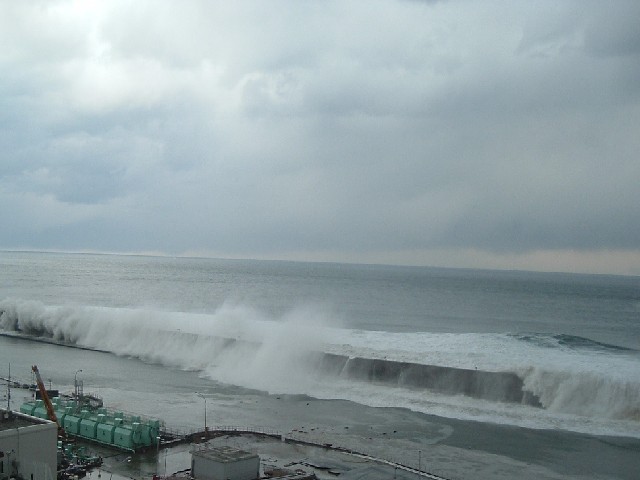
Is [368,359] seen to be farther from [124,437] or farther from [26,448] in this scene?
[26,448]

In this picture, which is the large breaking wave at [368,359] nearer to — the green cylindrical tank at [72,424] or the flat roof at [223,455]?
the green cylindrical tank at [72,424]

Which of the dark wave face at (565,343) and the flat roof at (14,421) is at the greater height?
the flat roof at (14,421)

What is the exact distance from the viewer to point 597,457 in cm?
3259

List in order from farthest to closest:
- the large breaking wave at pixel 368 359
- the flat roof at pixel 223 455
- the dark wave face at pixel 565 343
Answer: the dark wave face at pixel 565 343 → the large breaking wave at pixel 368 359 → the flat roof at pixel 223 455

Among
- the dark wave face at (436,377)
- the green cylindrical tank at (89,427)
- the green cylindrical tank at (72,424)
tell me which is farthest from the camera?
the dark wave face at (436,377)

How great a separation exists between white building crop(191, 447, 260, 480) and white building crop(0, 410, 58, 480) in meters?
5.22

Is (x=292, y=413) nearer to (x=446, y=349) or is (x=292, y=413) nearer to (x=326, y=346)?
(x=326, y=346)

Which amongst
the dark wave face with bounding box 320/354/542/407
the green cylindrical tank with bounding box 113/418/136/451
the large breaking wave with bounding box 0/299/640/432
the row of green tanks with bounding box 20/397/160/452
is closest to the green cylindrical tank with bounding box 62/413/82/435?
the row of green tanks with bounding box 20/397/160/452

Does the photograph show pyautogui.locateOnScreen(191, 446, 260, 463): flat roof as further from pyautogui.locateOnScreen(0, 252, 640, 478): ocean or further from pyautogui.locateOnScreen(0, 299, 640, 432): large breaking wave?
pyautogui.locateOnScreen(0, 299, 640, 432): large breaking wave

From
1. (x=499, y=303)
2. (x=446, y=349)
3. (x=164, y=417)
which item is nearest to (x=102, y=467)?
(x=164, y=417)

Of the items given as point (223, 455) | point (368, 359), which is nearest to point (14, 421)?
point (223, 455)

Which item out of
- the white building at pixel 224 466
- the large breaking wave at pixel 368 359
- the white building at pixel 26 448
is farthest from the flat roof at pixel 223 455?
the large breaking wave at pixel 368 359

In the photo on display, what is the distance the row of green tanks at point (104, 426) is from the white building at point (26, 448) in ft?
22.2

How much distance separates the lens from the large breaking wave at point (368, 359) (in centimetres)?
4369
